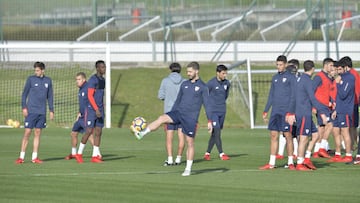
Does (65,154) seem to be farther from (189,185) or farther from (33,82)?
(189,185)

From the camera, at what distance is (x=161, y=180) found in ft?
50.0

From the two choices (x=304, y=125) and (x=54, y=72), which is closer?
(x=304, y=125)

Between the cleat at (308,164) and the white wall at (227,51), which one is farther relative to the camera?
the white wall at (227,51)

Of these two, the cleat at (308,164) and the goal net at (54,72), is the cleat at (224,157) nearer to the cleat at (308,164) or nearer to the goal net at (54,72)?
the cleat at (308,164)

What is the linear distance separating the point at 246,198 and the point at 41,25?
25746mm

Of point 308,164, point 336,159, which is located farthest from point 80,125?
point 336,159

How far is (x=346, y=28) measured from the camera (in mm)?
38344

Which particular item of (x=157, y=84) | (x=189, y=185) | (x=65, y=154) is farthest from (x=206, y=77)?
(x=189, y=185)

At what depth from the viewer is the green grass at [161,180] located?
522 inches

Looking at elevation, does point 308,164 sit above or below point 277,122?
below

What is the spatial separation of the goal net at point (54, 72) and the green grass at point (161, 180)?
32.1 ft

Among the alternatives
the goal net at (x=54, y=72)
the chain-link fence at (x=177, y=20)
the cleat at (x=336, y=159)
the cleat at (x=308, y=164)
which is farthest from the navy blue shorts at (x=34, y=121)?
the chain-link fence at (x=177, y=20)

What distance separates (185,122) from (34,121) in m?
3.69

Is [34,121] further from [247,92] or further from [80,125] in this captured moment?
[247,92]
